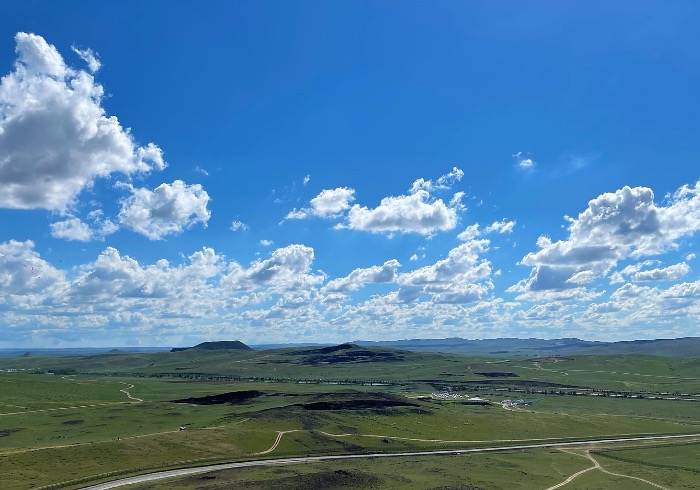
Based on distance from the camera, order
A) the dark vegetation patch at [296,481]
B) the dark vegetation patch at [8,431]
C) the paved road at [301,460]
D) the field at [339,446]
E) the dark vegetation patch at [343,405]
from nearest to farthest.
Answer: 1. the dark vegetation patch at [296,481]
2. the paved road at [301,460]
3. the field at [339,446]
4. the dark vegetation patch at [8,431]
5. the dark vegetation patch at [343,405]

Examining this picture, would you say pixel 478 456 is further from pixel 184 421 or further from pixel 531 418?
pixel 184 421

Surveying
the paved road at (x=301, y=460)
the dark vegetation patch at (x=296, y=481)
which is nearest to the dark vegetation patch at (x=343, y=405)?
the paved road at (x=301, y=460)

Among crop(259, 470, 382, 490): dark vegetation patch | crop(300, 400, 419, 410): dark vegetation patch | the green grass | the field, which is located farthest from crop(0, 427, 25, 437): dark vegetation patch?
crop(259, 470, 382, 490): dark vegetation patch

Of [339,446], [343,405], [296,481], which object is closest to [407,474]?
[296,481]

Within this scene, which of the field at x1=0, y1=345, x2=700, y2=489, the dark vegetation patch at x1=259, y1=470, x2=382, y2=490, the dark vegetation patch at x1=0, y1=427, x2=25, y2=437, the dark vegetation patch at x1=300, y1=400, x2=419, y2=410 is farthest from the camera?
the dark vegetation patch at x1=300, y1=400, x2=419, y2=410

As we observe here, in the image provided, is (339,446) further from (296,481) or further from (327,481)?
(296,481)

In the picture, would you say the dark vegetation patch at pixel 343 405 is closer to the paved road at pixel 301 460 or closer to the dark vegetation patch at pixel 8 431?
the paved road at pixel 301 460

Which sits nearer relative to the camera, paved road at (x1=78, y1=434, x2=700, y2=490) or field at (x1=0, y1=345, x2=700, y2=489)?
paved road at (x1=78, y1=434, x2=700, y2=490)

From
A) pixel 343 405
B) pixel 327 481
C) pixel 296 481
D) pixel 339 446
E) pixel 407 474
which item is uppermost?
pixel 343 405

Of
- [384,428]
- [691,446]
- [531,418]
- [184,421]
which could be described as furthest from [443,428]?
[184,421]

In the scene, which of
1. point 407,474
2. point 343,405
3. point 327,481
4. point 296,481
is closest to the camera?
point 296,481

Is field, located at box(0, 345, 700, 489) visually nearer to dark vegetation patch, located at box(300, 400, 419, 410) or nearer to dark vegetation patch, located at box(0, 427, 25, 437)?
dark vegetation patch, located at box(300, 400, 419, 410)
